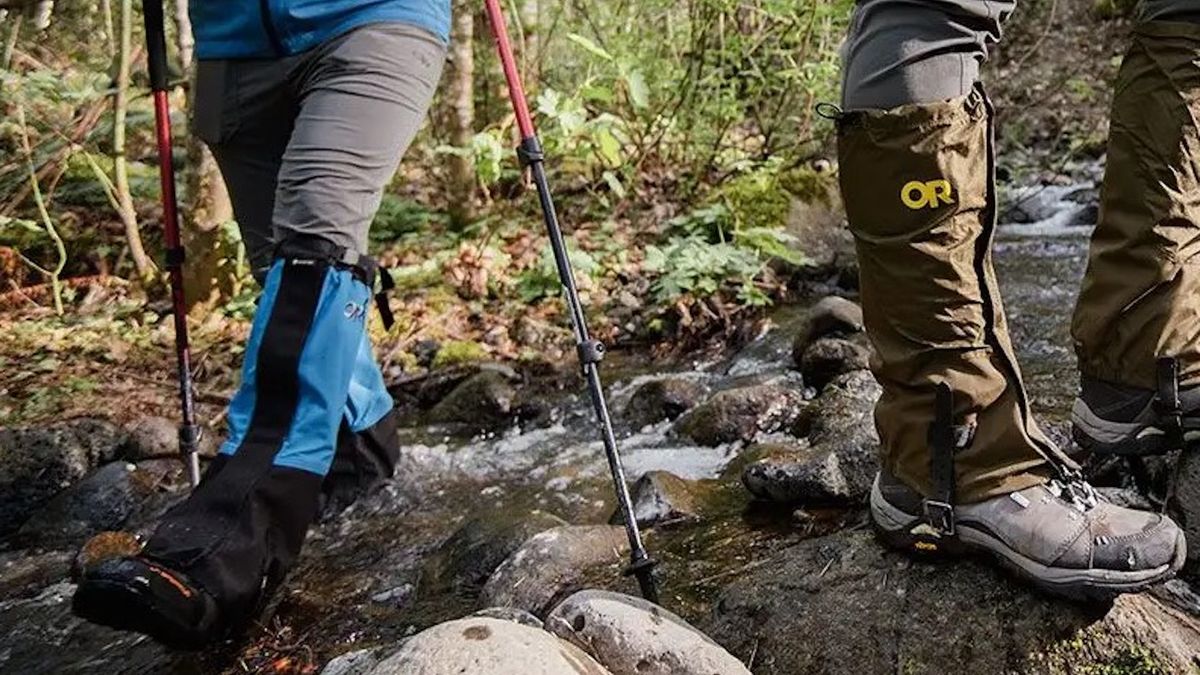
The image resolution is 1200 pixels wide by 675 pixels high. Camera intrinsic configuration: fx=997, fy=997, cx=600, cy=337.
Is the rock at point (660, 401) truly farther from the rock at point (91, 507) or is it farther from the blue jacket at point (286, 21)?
the blue jacket at point (286, 21)

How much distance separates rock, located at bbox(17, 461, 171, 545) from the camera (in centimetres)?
394

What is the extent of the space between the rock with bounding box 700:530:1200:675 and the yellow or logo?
0.76 m

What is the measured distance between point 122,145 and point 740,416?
14.3 ft

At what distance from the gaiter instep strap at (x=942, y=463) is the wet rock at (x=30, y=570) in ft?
9.42

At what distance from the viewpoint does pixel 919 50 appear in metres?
1.78

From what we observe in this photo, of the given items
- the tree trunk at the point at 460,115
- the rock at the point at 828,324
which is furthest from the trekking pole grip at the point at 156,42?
the tree trunk at the point at 460,115

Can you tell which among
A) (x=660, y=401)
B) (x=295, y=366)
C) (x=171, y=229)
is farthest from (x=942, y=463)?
(x=660, y=401)

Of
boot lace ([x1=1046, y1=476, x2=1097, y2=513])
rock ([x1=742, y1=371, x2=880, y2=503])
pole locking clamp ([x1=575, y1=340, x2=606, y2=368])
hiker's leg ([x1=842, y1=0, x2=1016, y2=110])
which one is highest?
hiker's leg ([x1=842, y1=0, x2=1016, y2=110])

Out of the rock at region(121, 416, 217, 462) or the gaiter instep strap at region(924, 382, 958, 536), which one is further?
the rock at region(121, 416, 217, 462)

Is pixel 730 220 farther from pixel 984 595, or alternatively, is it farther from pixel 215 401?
pixel 984 595

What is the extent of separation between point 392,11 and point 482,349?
324cm

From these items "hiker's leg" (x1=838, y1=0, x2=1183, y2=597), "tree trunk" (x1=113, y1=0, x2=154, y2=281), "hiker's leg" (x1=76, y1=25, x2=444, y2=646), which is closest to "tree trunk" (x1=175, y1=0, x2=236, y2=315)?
"tree trunk" (x1=113, y1=0, x2=154, y2=281)

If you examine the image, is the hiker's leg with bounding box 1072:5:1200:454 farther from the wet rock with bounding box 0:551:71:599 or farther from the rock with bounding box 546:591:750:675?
the wet rock with bounding box 0:551:71:599

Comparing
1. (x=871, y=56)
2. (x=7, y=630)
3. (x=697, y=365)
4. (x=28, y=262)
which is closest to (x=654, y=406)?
(x=697, y=365)
